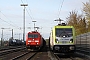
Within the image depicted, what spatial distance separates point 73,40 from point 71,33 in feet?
2.69

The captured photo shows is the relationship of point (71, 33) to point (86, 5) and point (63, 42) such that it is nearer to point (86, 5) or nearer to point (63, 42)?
point (63, 42)

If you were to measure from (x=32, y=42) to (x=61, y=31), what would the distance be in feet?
46.9

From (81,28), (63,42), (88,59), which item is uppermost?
(81,28)

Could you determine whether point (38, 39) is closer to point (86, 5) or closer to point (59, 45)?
point (86, 5)

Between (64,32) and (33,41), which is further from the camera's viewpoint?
(33,41)

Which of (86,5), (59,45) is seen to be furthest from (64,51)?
(86,5)

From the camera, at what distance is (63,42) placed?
1010 inches

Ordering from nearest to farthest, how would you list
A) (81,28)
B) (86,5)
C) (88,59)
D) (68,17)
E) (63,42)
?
(88,59) → (63,42) → (86,5) → (81,28) → (68,17)

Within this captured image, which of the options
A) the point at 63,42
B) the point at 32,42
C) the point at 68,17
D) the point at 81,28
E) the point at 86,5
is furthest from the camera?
the point at 68,17

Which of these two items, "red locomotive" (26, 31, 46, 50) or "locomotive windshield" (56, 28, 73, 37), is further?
"red locomotive" (26, 31, 46, 50)

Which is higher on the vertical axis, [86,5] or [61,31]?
[86,5]

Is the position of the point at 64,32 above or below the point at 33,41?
above

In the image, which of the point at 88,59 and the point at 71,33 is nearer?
the point at 88,59

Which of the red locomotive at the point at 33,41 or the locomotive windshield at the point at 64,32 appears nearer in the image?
the locomotive windshield at the point at 64,32
